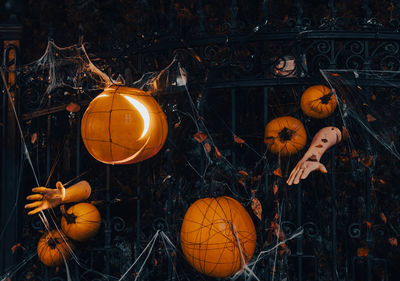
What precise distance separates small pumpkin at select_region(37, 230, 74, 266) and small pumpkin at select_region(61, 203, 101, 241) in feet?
0.34

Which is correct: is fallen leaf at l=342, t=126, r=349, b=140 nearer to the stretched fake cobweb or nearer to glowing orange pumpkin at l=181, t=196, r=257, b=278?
the stretched fake cobweb

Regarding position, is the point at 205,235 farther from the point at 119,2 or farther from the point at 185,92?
the point at 119,2

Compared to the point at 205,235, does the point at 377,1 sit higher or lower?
higher

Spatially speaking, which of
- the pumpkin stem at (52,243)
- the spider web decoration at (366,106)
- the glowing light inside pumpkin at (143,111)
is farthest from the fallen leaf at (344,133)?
the pumpkin stem at (52,243)

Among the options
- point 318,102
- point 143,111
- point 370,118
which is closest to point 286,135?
point 318,102

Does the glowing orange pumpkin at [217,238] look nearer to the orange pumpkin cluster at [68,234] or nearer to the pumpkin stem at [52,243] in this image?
the orange pumpkin cluster at [68,234]

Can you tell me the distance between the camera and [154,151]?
11.9 feet

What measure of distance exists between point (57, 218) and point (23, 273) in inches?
27.8

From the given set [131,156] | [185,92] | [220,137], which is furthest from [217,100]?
[131,156]

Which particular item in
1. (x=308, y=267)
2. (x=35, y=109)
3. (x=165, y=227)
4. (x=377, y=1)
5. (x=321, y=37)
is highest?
(x=377, y=1)

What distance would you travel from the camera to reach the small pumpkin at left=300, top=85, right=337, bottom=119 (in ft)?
12.2

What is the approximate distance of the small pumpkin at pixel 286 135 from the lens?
12.4 feet

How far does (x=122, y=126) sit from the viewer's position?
11.0ft

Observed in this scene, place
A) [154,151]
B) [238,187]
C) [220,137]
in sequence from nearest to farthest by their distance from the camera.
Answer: [154,151]
[238,187]
[220,137]
